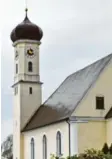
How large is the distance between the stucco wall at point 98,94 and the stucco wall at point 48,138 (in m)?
1.54

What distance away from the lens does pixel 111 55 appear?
31594mm

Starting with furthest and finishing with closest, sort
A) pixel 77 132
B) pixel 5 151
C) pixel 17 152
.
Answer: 1. pixel 5 151
2. pixel 17 152
3. pixel 77 132

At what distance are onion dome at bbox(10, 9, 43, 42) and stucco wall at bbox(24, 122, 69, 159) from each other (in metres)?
8.58

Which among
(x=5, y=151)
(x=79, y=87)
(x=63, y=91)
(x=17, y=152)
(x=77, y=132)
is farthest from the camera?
(x=5, y=151)

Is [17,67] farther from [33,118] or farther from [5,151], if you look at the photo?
[5,151]

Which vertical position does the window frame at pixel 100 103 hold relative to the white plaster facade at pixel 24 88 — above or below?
below

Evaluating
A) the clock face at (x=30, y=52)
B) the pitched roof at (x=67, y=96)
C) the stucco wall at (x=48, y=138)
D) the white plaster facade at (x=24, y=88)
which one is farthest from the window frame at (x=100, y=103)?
the clock face at (x=30, y=52)

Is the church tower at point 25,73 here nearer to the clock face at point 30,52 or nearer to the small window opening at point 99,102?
the clock face at point 30,52

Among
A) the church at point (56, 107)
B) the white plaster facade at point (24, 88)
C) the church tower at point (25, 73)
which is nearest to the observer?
the church at point (56, 107)

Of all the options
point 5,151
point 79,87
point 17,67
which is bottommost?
point 5,151

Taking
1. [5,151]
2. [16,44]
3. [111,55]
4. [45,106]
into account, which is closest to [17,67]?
[16,44]

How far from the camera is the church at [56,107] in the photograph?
30.2 metres

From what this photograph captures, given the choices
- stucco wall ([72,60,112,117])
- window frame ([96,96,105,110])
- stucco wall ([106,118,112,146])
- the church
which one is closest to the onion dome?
the church

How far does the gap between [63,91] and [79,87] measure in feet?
13.9
